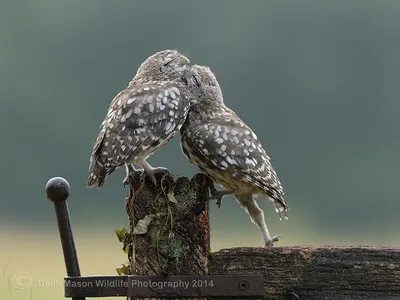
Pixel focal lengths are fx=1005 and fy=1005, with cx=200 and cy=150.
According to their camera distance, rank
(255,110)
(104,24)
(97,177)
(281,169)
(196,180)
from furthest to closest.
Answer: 1. (104,24)
2. (255,110)
3. (281,169)
4. (97,177)
5. (196,180)

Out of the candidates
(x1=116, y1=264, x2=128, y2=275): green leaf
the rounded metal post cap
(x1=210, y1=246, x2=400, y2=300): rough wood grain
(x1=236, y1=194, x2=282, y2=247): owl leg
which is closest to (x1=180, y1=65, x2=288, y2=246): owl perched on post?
(x1=236, y1=194, x2=282, y2=247): owl leg

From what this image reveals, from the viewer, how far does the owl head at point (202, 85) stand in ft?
14.0

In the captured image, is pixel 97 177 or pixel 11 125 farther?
pixel 11 125

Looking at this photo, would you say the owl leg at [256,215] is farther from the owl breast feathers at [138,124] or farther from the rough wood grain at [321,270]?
the rough wood grain at [321,270]

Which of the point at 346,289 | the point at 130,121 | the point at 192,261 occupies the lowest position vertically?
the point at 346,289

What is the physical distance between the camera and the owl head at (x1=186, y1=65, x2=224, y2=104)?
14.0 ft

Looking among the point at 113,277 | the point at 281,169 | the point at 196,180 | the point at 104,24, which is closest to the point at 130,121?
the point at 196,180

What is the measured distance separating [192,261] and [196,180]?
303 millimetres

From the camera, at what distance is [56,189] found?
335 centimetres

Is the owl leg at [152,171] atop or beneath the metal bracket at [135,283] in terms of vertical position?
atop

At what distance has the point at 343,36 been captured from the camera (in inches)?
977

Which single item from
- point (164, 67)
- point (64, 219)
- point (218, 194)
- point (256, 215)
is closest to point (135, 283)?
point (64, 219)

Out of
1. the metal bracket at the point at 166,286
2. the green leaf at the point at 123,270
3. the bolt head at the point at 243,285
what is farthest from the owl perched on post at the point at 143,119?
the bolt head at the point at 243,285

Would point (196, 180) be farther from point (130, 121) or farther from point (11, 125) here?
point (11, 125)
